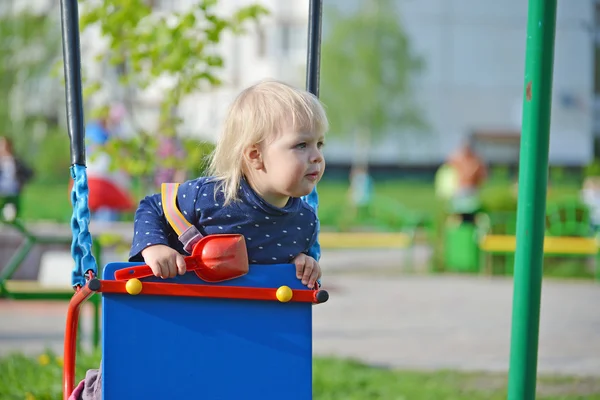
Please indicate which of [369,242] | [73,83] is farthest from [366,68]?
[73,83]

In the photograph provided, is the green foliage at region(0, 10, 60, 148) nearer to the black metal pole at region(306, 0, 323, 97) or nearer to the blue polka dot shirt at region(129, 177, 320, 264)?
the black metal pole at region(306, 0, 323, 97)

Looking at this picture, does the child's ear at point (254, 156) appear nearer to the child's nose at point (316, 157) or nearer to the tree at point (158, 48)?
the child's nose at point (316, 157)

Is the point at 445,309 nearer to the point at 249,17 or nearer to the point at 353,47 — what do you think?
the point at 249,17

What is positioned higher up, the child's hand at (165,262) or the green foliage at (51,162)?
the green foliage at (51,162)

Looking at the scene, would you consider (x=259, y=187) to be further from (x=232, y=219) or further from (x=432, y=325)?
(x=432, y=325)

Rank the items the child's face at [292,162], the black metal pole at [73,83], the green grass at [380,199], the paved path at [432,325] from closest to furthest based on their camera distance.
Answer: the child's face at [292,162]
the black metal pole at [73,83]
the paved path at [432,325]
the green grass at [380,199]

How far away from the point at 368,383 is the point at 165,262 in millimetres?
2643

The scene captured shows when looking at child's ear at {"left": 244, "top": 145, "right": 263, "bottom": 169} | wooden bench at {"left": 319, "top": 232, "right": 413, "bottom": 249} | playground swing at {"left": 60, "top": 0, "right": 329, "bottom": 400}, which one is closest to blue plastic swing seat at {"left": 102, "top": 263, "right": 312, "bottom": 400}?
playground swing at {"left": 60, "top": 0, "right": 329, "bottom": 400}

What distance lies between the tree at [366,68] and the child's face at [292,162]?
95.3 feet

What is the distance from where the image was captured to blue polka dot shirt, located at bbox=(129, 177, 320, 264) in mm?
2508

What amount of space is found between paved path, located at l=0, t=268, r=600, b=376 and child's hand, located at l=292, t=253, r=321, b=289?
333 centimetres

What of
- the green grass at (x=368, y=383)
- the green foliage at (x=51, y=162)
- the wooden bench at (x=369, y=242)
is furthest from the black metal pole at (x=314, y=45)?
the green foliage at (x=51, y=162)

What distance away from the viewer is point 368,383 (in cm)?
477

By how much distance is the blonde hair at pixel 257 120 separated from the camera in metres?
2.42
